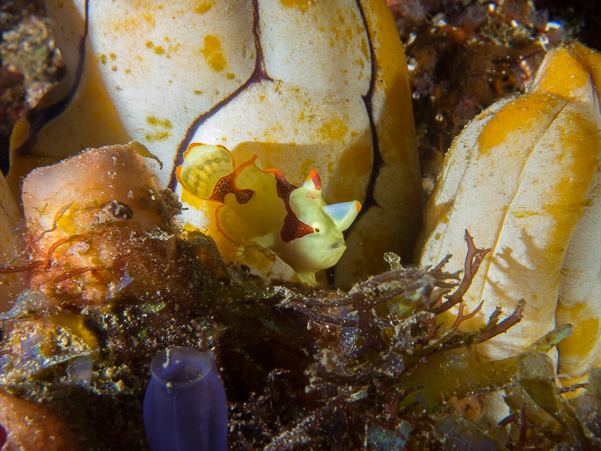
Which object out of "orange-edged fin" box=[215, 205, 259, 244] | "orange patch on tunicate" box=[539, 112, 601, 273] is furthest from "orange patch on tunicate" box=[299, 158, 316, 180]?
"orange patch on tunicate" box=[539, 112, 601, 273]

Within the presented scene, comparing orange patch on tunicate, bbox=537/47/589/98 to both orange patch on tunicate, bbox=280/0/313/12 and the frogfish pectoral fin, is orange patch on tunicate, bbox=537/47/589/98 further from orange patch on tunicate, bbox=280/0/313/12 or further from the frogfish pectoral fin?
orange patch on tunicate, bbox=280/0/313/12

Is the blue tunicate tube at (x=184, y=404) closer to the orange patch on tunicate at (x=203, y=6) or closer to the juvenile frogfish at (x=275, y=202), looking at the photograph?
the juvenile frogfish at (x=275, y=202)

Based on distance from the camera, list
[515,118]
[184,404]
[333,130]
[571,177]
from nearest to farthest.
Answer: [184,404]
[571,177]
[515,118]
[333,130]

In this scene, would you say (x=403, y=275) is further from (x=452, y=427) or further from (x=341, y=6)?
(x=341, y=6)

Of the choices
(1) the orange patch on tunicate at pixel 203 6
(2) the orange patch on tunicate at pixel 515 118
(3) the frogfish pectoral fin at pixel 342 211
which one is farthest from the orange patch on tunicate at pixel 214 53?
(2) the orange patch on tunicate at pixel 515 118

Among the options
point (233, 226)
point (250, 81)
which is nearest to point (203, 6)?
point (250, 81)

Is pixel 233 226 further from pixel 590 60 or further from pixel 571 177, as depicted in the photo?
pixel 590 60
